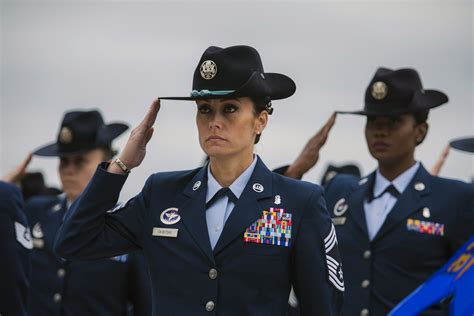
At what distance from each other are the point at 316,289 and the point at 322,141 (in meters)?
2.20

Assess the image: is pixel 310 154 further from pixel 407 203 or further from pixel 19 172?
pixel 19 172

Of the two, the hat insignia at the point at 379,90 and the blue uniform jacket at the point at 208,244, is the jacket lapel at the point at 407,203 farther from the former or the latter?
the blue uniform jacket at the point at 208,244

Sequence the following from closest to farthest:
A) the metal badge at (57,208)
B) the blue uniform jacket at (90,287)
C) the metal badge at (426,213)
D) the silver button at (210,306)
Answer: the silver button at (210,306)
the metal badge at (426,213)
the blue uniform jacket at (90,287)
the metal badge at (57,208)

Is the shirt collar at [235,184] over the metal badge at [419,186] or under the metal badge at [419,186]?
over

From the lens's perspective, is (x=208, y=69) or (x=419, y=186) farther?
(x=419, y=186)

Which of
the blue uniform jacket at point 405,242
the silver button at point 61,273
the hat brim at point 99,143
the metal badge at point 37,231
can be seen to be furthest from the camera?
the hat brim at point 99,143

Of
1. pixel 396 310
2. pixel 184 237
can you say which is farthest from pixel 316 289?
pixel 396 310

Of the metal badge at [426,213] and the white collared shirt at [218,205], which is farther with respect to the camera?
the metal badge at [426,213]

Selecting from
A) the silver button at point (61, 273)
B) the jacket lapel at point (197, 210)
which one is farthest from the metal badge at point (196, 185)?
the silver button at point (61, 273)

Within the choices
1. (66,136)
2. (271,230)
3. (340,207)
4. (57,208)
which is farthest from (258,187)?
(66,136)

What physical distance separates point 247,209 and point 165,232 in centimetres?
40

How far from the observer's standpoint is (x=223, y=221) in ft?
14.8

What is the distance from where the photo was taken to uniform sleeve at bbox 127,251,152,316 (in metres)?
7.24

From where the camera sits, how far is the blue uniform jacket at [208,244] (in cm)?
437
